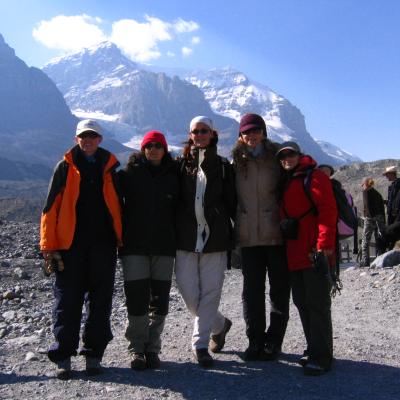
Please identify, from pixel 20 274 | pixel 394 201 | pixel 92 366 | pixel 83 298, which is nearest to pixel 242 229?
pixel 83 298

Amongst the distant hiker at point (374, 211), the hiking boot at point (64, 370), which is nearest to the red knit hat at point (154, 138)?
the hiking boot at point (64, 370)

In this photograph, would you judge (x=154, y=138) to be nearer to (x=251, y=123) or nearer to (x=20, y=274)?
(x=251, y=123)

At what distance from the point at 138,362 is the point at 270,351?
1397 millimetres

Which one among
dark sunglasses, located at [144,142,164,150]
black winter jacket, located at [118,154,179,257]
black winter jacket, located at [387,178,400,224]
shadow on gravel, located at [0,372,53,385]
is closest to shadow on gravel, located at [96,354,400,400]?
shadow on gravel, located at [0,372,53,385]

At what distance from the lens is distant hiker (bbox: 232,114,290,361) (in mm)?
5332

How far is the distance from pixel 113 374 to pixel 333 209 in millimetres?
2708

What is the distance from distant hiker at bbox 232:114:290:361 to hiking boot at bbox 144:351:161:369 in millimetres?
983

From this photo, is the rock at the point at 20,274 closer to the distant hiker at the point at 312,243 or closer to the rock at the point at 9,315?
the rock at the point at 9,315

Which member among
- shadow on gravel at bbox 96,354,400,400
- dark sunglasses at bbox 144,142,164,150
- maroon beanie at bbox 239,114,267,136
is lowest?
shadow on gravel at bbox 96,354,400,400

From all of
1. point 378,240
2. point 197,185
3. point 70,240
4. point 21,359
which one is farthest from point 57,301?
point 378,240

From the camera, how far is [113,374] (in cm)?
515

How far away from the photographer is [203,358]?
5.33m

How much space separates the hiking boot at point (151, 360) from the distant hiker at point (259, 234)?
98cm

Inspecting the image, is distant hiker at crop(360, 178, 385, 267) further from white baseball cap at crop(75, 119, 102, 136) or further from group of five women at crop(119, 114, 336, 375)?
white baseball cap at crop(75, 119, 102, 136)
